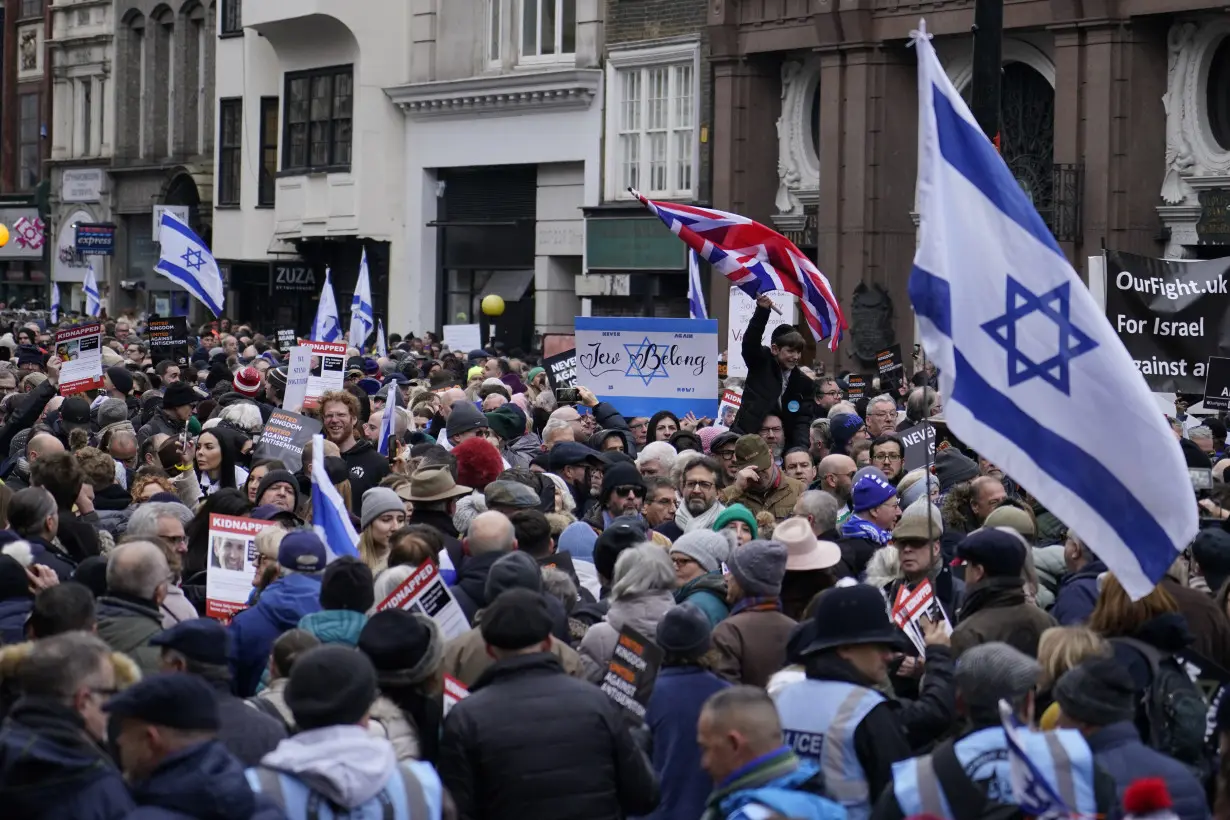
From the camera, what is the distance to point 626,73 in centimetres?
3403

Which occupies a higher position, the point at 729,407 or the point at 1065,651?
the point at 729,407

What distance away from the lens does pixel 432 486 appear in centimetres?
994

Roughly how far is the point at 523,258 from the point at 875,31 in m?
10.7

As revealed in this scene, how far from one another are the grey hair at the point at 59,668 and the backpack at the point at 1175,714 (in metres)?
3.27

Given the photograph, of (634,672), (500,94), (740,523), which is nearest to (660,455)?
A: (740,523)

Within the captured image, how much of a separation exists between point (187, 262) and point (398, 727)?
18683mm

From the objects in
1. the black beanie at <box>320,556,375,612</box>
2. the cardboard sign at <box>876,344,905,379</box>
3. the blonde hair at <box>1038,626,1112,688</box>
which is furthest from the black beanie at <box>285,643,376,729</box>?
the cardboard sign at <box>876,344,905,379</box>

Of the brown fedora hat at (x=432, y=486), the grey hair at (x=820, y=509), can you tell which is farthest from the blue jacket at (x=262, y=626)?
the grey hair at (x=820, y=509)

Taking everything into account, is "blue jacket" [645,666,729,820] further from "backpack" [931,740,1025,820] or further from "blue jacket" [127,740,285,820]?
"blue jacket" [127,740,285,820]

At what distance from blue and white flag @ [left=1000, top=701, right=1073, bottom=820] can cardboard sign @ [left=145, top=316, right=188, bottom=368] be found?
16948mm

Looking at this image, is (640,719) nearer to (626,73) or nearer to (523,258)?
(626,73)

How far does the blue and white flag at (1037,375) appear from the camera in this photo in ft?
20.4

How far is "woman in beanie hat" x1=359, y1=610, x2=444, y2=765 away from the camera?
245 inches

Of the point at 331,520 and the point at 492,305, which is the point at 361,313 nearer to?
the point at 492,305
